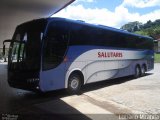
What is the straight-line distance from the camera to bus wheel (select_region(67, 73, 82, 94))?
11.4m

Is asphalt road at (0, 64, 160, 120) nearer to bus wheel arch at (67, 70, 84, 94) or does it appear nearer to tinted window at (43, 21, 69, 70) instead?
bus wheel arch at (67, 70, 84, 94)

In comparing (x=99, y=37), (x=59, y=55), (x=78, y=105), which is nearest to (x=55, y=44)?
(x=59, y=55)

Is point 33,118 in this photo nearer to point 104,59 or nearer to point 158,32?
point 104,59

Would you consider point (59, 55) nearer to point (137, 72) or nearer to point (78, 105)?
point (78, 105)

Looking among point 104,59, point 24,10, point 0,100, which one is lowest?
point 0,100

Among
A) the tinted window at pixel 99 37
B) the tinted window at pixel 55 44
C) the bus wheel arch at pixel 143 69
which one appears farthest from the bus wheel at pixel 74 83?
the bus wheel arch at pixel 143 69

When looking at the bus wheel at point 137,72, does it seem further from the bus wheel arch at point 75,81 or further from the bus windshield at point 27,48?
the bus windshield at point 27,48

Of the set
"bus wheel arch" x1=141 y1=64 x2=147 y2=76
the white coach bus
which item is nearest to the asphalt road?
the white coach bus

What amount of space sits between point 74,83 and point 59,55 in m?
1.59

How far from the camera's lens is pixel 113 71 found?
1452cm

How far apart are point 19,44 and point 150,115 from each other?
19.1 ft

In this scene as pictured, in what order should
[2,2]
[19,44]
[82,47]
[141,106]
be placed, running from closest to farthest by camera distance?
[141,106] → [19,44] → [82,47] → [2,2]

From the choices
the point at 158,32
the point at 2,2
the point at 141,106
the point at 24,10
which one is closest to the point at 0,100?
the point at 141,106

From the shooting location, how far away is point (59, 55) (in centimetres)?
1067
